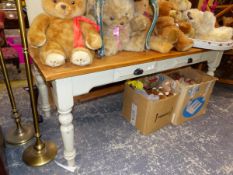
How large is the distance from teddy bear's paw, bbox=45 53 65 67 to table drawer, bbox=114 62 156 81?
0.32m

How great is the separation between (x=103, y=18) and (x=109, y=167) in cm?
95

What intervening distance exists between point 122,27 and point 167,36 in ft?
1.01

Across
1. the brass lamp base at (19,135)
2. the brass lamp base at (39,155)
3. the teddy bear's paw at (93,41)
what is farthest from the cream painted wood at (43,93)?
the teddy bear's paw at (93,41)

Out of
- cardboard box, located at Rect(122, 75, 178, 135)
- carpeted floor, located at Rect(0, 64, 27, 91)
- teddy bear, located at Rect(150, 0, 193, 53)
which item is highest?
teddy bear, located at Rect(150, 0, 193, 53)

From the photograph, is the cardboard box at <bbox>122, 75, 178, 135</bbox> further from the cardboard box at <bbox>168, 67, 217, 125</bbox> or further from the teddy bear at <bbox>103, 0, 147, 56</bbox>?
the teddy bear at <bbox>103, 0, 147, 56</bbox>

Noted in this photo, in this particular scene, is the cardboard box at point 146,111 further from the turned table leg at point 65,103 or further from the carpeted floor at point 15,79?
the carpeted floor at point 15,79

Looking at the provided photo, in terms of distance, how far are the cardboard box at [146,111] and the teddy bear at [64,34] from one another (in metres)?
0.63

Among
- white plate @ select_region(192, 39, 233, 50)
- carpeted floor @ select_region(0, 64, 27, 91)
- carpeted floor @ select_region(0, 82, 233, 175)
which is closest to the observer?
carpeted floor @ select_region(0, 82, 233, 175)

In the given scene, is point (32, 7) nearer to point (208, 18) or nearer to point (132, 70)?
point (132, 70)

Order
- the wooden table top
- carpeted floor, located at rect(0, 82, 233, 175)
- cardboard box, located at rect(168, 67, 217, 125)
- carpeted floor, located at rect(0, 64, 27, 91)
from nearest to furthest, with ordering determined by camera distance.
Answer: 1. the wooden table top
2. carpeted floor, located at rect(0, 82, 233, 175)
3. cardboard box, located at rect(168, 67, 217, 125)
4. carpeted floor, located at rect(0, 64, 27, 91)

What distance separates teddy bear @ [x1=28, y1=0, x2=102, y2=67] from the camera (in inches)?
36.6

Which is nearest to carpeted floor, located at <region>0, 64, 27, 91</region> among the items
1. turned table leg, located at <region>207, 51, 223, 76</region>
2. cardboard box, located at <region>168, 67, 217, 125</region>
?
cardboard box, located at <region>168, 67, 217, 125</region>

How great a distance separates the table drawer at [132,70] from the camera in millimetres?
1112

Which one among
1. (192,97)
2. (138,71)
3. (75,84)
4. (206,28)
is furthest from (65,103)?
(206,28)
